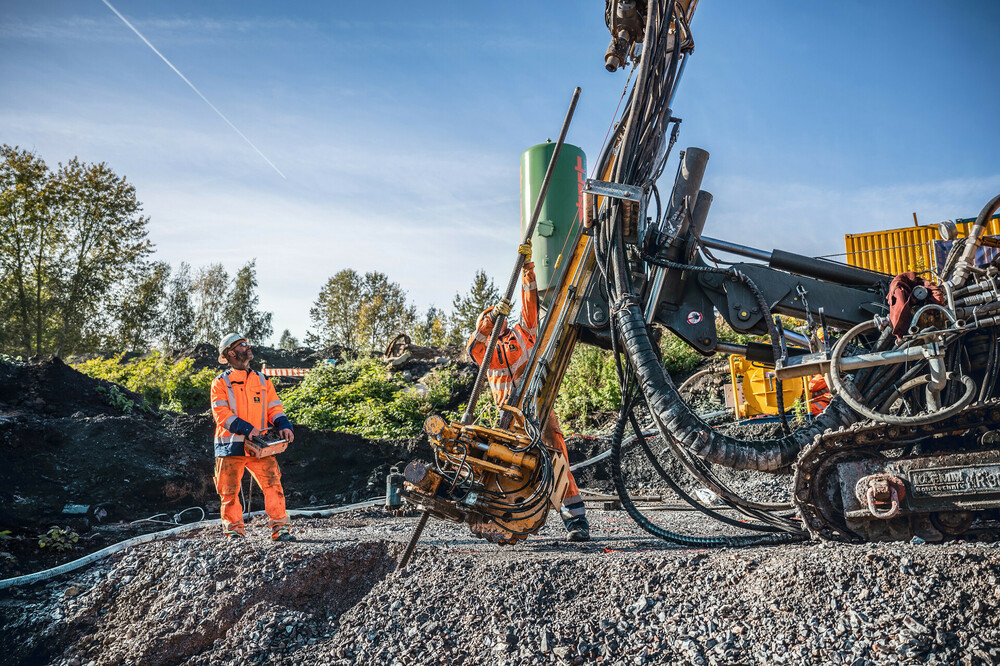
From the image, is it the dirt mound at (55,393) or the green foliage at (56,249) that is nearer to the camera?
the dirt mound at (55,393)

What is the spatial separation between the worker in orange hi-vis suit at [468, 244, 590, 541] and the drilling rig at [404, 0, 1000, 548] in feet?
1.01

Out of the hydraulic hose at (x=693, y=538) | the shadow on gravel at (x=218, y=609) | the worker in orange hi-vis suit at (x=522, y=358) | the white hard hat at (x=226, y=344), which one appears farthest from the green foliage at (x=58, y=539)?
the hydraulic hose at (x=693, y=538)

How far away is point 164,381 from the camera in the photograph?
15484 millimetres

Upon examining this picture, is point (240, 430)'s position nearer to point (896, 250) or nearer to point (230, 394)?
point (230, 394)

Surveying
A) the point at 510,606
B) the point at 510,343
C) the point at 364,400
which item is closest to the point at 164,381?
the point at 364,400

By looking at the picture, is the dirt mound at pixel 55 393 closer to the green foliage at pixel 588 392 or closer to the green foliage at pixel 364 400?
the green foliage at pixel 364 400

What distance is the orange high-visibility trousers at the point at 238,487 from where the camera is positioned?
596cm

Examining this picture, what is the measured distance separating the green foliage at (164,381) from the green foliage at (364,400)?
6.25ft

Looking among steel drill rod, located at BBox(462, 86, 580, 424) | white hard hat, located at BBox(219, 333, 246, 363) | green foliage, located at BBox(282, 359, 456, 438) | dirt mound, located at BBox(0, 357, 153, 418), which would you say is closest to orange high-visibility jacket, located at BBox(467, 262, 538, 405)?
steel drill rod, located at BBox(462, 86, 580, 424)

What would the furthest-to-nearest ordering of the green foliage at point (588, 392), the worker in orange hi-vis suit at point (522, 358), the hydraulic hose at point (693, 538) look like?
1. the green foliage at point (588, 392)
2. the worker in orange hi-vis suit at point (522, 358)
3. the hydraulic hose at point (693, 538)

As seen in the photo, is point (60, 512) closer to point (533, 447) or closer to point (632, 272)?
point (533, 447)

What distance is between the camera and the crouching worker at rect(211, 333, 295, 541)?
5.97 meters

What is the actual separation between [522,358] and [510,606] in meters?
2.56

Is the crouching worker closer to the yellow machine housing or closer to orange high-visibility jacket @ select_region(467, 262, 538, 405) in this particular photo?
orange high-visibility jacket @ select_region(467, 262, 538, 405)
